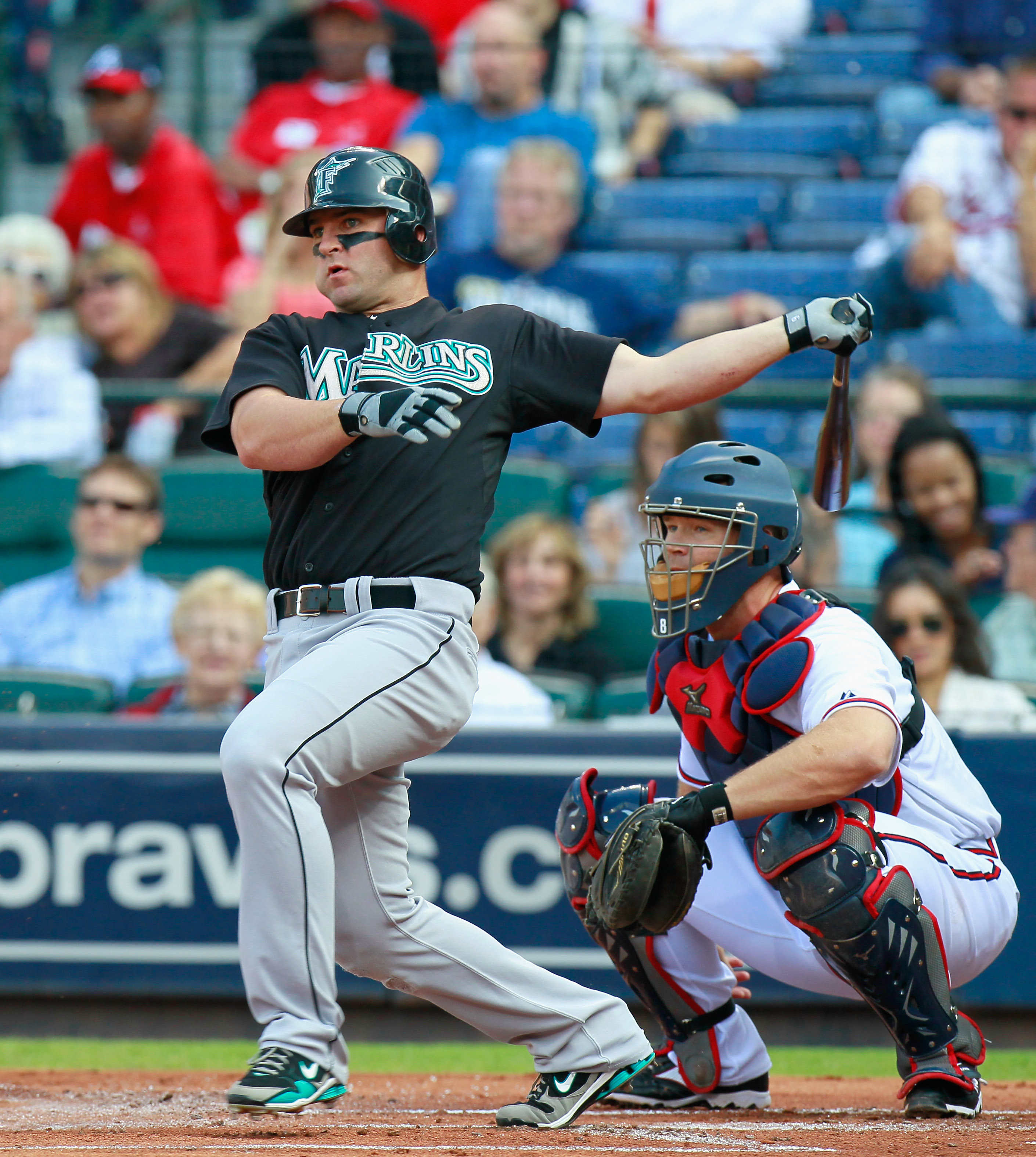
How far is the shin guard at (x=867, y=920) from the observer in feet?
9.36

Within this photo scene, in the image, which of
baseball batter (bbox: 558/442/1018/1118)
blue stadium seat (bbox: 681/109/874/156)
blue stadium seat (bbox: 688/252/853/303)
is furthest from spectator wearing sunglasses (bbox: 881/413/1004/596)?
blue stadium seat (bbox: 681/109/874/156)

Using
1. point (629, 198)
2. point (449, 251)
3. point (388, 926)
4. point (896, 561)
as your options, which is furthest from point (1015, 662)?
point (629, 198)

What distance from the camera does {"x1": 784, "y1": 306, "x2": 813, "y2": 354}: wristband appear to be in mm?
2963

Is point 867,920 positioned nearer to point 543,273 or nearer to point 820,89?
point 543,273

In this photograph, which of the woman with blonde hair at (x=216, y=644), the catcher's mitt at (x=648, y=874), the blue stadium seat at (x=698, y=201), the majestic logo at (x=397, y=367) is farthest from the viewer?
the blue stadium seat at (x=698, y=201)

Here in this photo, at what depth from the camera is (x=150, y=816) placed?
15.4ft

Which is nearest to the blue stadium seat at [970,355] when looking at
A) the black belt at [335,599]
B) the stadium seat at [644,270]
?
the stadium seat at [644,270]

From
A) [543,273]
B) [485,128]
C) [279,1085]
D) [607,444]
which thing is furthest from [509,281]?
[279,1085]

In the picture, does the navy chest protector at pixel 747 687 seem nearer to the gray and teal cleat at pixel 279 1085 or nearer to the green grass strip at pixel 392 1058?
the gray and teal cleat at pixel 279 1085

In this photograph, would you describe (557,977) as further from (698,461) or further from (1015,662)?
(1015,662)

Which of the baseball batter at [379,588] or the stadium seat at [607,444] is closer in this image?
the baseball batter at [379,588]

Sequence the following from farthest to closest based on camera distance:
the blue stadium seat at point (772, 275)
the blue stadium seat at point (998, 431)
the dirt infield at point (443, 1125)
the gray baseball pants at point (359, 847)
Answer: the blue stadium seat at point (772, 275)
the blue stadium seat at point (998, 431)
the gray baseball pants at point (359, 847)
the dirt infield at point (443, 1125)

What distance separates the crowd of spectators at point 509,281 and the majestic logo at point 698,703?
1660 mm

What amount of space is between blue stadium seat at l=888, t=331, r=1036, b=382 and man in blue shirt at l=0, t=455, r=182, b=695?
3.11 metres
